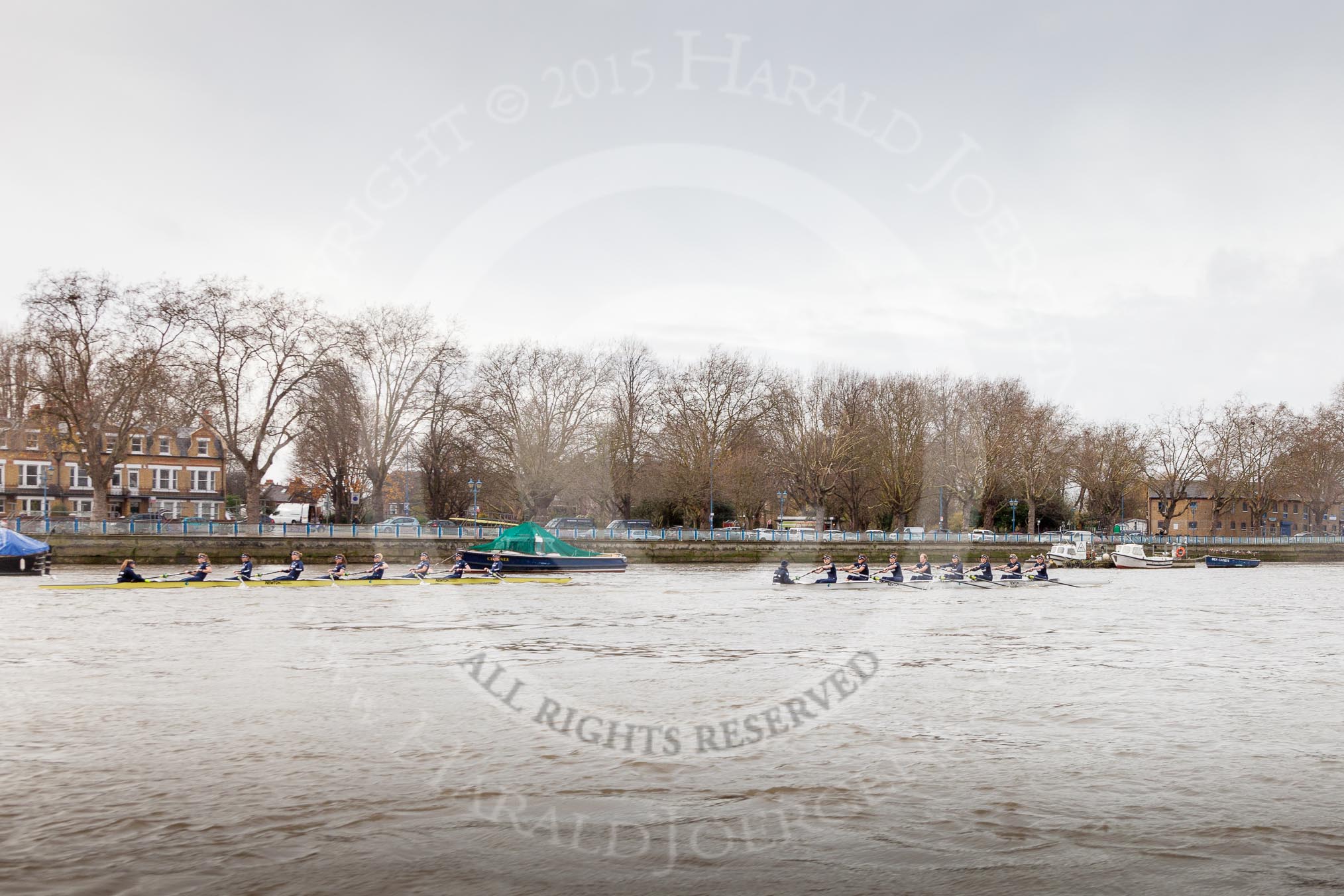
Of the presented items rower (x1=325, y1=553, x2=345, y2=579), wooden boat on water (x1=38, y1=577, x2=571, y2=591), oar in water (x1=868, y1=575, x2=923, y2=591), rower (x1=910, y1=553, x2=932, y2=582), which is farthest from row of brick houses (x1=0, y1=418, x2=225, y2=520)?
rower (x1=910, y1=553, x2=932, y2=582)

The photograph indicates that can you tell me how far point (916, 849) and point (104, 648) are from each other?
58.4ft

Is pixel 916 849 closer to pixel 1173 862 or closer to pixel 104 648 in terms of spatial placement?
pixel 1173 862

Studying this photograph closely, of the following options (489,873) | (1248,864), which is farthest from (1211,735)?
(489,873)

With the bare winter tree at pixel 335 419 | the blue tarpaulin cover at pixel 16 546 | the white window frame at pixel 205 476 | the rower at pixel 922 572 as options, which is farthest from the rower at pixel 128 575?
the white window frame at pixel 205 476

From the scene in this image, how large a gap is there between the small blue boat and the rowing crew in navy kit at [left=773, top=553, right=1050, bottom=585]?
26.5 meters

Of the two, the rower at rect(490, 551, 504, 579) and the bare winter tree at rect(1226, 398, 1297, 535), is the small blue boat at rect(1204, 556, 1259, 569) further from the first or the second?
the rower at rect(490, 551, 504, 579)

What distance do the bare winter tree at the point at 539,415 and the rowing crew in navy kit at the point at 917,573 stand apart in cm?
2331

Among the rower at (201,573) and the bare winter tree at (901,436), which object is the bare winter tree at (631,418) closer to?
the bare winter tree at (901,436)

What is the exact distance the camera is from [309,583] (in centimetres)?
3656

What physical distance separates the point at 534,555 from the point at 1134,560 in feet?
132

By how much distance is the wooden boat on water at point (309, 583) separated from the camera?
34.2 m

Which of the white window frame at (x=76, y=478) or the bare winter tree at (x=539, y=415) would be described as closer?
the bare winter tree at (x=539, y=415)

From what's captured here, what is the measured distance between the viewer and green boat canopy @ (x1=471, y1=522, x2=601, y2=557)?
47000mm

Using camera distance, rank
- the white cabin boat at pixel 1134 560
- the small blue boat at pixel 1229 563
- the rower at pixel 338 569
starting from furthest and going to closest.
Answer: the small blue boat at pixel 1229 563, the white cabin boat at pixel 1134 560, the rower at pixel 338 569
